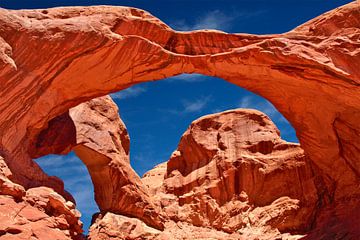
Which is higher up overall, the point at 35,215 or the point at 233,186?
the point at 233,186

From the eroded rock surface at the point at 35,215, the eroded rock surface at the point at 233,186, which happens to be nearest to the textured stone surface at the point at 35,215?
the eroded rock surface at the point at 35,215

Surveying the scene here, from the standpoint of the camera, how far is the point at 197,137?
2645 centimetres

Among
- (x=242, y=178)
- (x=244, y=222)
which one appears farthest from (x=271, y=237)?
(x=242, y=178)

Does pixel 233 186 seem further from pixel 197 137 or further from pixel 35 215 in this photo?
pixel 35 215

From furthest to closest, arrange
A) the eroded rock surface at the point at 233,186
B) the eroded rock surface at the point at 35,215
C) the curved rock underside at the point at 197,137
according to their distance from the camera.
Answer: the eroded rock surface at the point at 233,186
the curved rock underside at the point at 197,137
the eroded rock surface at the point at 35,215

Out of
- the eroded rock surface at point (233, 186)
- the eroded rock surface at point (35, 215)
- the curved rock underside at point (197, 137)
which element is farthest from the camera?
the eroded rock surface at point (233, 186)

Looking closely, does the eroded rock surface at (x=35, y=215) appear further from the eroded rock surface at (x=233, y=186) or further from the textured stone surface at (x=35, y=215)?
the eroded rock surface at (x=233, y=186)

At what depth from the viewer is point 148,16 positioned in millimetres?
18422

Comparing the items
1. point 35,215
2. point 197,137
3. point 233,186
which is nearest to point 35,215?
point 35,215

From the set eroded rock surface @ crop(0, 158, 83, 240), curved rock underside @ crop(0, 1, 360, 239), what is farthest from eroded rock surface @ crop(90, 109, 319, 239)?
eroded rock surface @ crop(0, 158, 83, 240)

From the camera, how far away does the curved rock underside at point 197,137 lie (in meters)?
16.2

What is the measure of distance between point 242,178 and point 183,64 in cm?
799

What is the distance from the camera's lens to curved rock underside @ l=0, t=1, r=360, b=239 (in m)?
16.2

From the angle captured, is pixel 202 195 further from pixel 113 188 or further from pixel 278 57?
pixel 278 57
